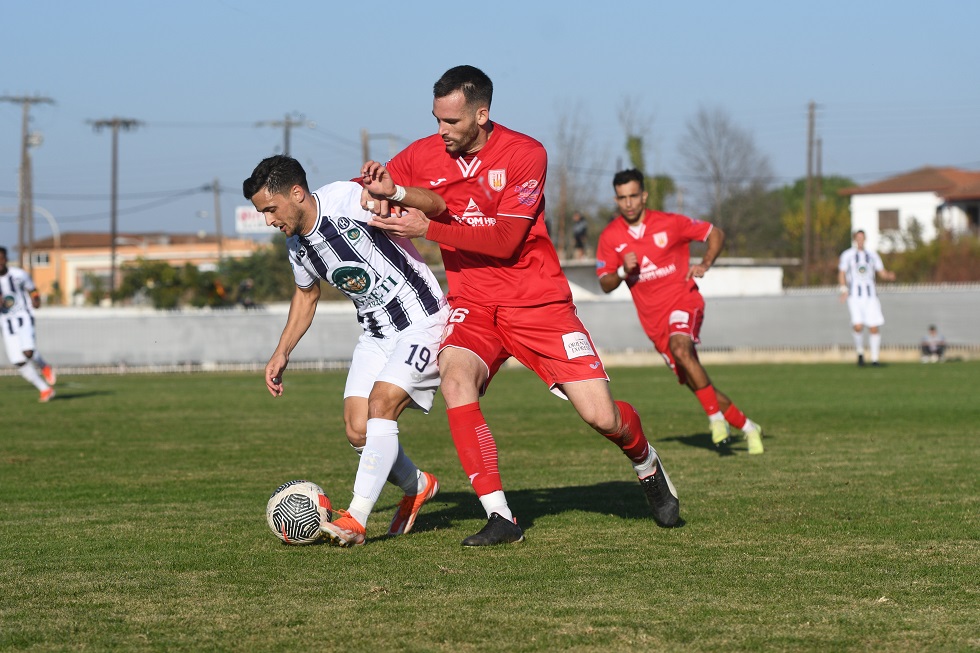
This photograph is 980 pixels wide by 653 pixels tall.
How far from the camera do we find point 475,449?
6090 millimetres

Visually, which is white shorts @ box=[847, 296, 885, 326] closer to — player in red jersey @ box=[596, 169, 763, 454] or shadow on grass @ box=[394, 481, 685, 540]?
player in red jersey @ box=[596, 169, 763, 454]

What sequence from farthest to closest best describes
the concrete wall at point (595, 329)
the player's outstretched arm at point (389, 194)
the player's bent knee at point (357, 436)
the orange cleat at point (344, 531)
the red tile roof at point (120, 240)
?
the red tile roof at point (120, 240)
the concrete wall at point (595, 329)
the player's bent knee at point (357, 436)
the orange cleat at point (344, 531)
the player's outstretched arm at point (389, 194)

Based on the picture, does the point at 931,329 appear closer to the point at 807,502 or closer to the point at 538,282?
the point at 807,502

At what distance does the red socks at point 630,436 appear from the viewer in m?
6.30

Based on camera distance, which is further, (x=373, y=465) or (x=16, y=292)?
(x=16, y=292)

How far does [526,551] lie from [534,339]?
3.62 ft

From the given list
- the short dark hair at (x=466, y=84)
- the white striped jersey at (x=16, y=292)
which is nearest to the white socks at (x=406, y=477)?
the short dark hair at (x=466, y=84)

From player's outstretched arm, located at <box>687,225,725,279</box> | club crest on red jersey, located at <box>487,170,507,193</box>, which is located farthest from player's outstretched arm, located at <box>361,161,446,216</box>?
player's outstretched arm, located at <box>687,225,725,279</box>

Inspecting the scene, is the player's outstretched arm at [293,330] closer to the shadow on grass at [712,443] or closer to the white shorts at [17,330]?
the shadow on grass at [712,443]

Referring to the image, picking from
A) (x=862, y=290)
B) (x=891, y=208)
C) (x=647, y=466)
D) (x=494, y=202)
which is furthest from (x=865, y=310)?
(x=891, y=208)

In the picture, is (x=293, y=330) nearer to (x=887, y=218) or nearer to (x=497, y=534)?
(x=497, y=534)

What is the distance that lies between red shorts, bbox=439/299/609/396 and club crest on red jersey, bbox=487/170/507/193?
24.6 inches

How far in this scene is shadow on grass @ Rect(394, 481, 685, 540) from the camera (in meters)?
6.88

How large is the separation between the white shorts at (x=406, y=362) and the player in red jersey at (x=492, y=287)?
0.40 feet
